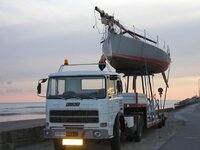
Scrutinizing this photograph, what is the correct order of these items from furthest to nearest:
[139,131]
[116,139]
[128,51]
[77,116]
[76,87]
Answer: [128,51]
[139,131]
[116,139]
[76,87]
[77,116]

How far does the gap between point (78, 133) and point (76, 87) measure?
148 cm

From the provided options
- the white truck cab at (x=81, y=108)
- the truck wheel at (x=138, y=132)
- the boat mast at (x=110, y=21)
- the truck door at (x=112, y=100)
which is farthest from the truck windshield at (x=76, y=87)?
the boat mast at (x=110, y=21)

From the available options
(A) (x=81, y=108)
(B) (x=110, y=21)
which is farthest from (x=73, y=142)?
(B) (x=110, y=21)

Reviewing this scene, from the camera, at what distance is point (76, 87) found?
14516 mm

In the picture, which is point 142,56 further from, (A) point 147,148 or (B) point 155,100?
(A) point 147,148

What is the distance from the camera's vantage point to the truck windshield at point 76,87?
1427 cm

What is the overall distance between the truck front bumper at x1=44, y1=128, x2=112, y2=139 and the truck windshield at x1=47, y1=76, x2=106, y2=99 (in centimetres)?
103

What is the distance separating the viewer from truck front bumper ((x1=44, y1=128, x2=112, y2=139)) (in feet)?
45.3

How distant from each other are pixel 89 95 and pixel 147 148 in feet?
11.0

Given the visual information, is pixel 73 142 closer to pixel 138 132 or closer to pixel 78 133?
pixel 78 133

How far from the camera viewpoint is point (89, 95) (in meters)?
14.2

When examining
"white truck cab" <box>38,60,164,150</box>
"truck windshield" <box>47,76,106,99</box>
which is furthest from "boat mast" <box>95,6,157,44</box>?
"truck windshield" <box>47,76,106,99</box>

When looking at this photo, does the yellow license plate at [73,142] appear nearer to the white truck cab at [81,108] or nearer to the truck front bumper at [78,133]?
the white truck cab at [81,108]

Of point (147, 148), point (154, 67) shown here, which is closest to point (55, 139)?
point (147, 148)
